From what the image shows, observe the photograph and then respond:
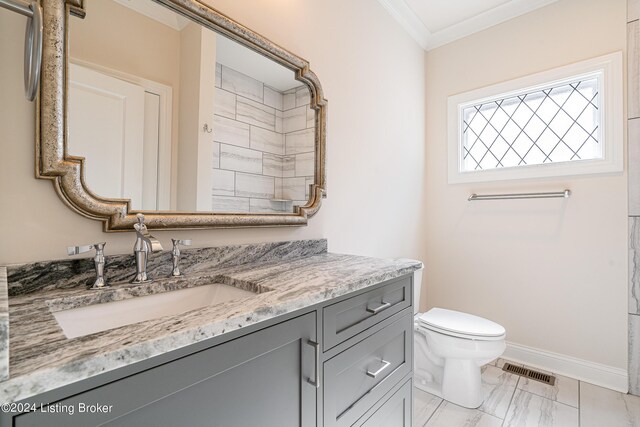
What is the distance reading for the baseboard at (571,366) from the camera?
1.90m

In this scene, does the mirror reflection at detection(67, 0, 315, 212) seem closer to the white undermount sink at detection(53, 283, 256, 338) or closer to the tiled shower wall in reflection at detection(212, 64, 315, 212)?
the tiled shower wall in reflection at detection(212, 64, 315, 212)

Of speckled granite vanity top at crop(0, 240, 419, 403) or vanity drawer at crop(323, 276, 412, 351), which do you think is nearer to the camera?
speckled granite vanity top at crop(0, 240, 419, 403)

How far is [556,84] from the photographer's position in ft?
7.08

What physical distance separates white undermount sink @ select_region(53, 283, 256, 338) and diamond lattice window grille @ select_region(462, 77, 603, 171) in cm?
229

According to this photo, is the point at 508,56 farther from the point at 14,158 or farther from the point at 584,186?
the point at 14,158

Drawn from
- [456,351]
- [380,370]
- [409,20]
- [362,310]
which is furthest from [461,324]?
[409,20]

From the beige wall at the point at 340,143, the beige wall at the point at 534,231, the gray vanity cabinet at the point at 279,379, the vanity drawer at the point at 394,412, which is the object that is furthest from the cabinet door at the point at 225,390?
the beige wall at the point at 534,231

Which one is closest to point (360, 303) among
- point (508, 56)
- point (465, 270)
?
point (465, 270)

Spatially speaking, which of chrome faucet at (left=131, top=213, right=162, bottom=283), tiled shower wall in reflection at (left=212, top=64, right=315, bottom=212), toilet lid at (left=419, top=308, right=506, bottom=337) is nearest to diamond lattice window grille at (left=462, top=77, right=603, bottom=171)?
toilet lid at (left=419, top=308, right=506, bottom=337)

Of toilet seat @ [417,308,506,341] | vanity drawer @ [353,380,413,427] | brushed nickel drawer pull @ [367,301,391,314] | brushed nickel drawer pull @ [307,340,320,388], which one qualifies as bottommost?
vanity drawer @ [353,380,413,427]

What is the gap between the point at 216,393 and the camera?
0.62 metres

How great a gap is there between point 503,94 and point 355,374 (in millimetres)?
2378

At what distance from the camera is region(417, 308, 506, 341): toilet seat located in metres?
1.64

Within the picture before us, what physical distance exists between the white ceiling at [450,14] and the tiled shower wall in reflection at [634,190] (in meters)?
0.61
